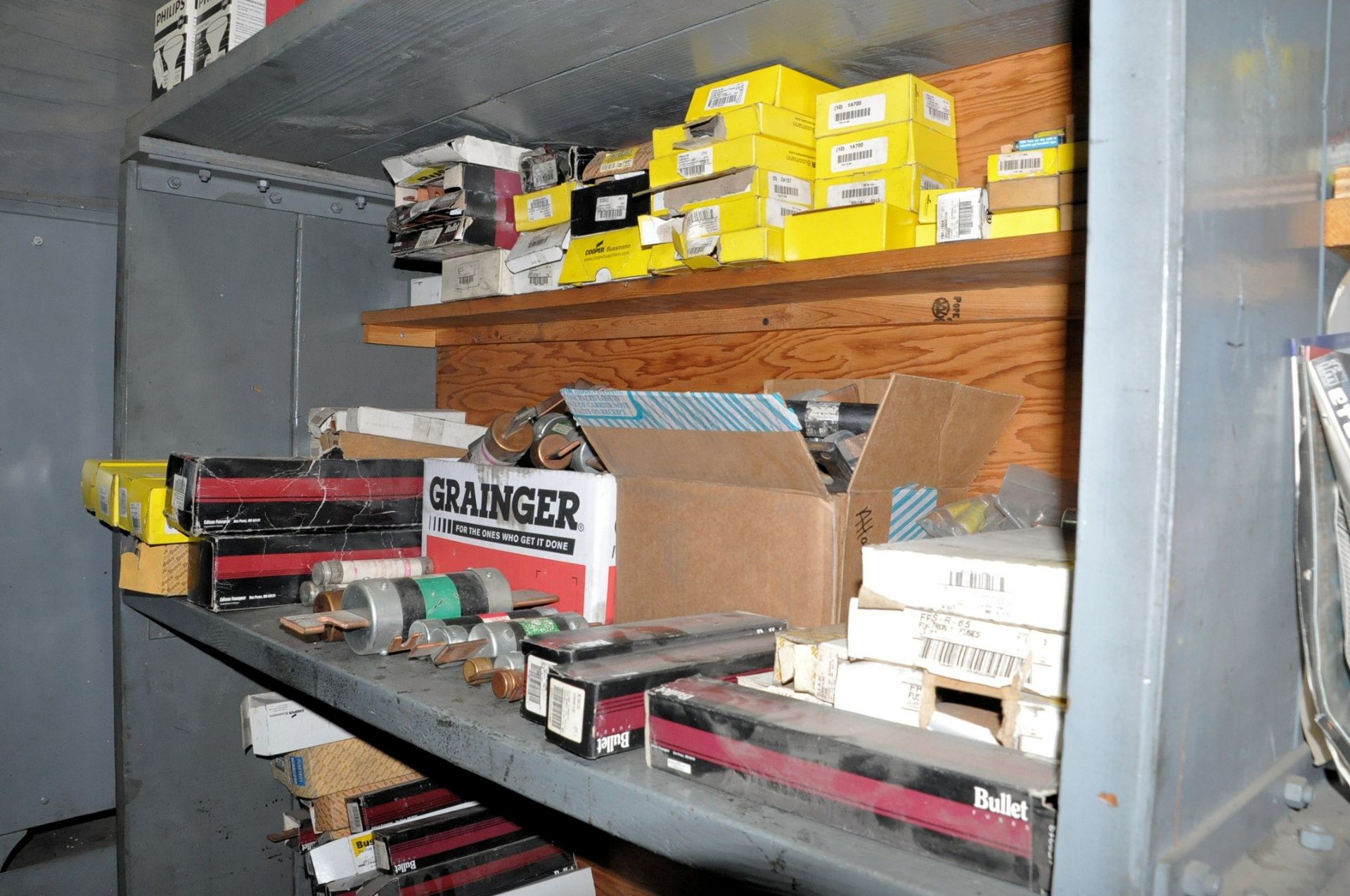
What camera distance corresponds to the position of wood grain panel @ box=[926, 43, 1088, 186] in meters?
1.13

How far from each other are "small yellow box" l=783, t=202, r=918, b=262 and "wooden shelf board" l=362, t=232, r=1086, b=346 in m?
0.02

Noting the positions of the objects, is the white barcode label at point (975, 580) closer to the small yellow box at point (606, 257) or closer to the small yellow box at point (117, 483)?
the small yellow box at point (606, 257)

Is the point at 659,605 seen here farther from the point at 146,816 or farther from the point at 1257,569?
the point at 146,816

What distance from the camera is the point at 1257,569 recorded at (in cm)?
59

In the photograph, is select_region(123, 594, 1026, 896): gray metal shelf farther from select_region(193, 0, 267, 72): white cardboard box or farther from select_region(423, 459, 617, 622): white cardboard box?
select_region(193, 0, 267, 72): white cardboard box

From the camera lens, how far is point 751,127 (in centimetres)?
117

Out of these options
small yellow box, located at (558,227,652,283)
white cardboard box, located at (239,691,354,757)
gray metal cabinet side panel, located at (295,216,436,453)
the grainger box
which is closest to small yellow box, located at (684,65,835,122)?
small yellow box, located at (558,227,652,283)

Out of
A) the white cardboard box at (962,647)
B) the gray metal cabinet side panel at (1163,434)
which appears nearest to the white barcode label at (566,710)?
the white cardboard box at (962,647)

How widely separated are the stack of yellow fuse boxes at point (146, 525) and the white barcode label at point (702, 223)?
91cm

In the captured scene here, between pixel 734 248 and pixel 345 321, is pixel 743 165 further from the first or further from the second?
pixel 345 321

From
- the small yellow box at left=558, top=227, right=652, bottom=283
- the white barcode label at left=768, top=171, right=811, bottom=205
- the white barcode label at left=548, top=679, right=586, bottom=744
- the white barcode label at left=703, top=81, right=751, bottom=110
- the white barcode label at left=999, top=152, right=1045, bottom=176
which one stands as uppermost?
the white barcode label at left=703, top=81, right=751, bottom=110

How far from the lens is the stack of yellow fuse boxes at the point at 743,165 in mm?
1162

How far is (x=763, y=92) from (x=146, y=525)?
1.16 meters

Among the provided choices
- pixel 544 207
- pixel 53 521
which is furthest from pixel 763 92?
pixel 53 521
